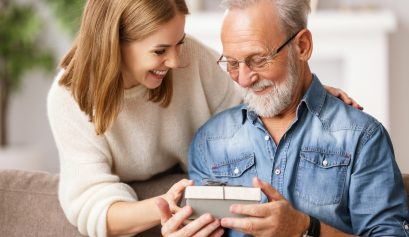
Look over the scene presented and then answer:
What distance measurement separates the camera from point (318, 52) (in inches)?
180

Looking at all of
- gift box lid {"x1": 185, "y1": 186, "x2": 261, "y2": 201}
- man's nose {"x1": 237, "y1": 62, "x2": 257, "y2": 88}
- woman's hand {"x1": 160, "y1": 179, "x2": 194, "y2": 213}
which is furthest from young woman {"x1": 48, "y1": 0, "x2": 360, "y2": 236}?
man's nose {"x1": 237, "y1": 62, "x2": 257, "y2": 88}

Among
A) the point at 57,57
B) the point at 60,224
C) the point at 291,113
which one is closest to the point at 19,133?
the point at 57,57

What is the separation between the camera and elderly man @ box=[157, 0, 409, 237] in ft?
6.31

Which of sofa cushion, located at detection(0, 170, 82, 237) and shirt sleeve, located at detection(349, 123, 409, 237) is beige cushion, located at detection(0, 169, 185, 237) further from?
shirt sleeve, located at detection(349, 123, 409, 237)

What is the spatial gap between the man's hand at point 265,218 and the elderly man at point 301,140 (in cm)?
7

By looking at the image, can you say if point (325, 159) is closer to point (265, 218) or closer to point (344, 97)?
point (344, 97)

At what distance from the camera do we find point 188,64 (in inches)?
92.9

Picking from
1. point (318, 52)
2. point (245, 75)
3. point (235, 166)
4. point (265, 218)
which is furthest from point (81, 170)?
point (318, 52)

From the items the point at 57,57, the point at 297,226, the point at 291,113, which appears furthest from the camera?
the point at 57,57

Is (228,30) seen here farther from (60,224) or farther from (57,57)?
(57,57)

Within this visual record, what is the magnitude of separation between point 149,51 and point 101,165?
372 mm

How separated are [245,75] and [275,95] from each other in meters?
0.11

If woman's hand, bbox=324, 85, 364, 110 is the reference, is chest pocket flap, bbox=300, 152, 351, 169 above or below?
below

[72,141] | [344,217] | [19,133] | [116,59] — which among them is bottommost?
[19,133]
